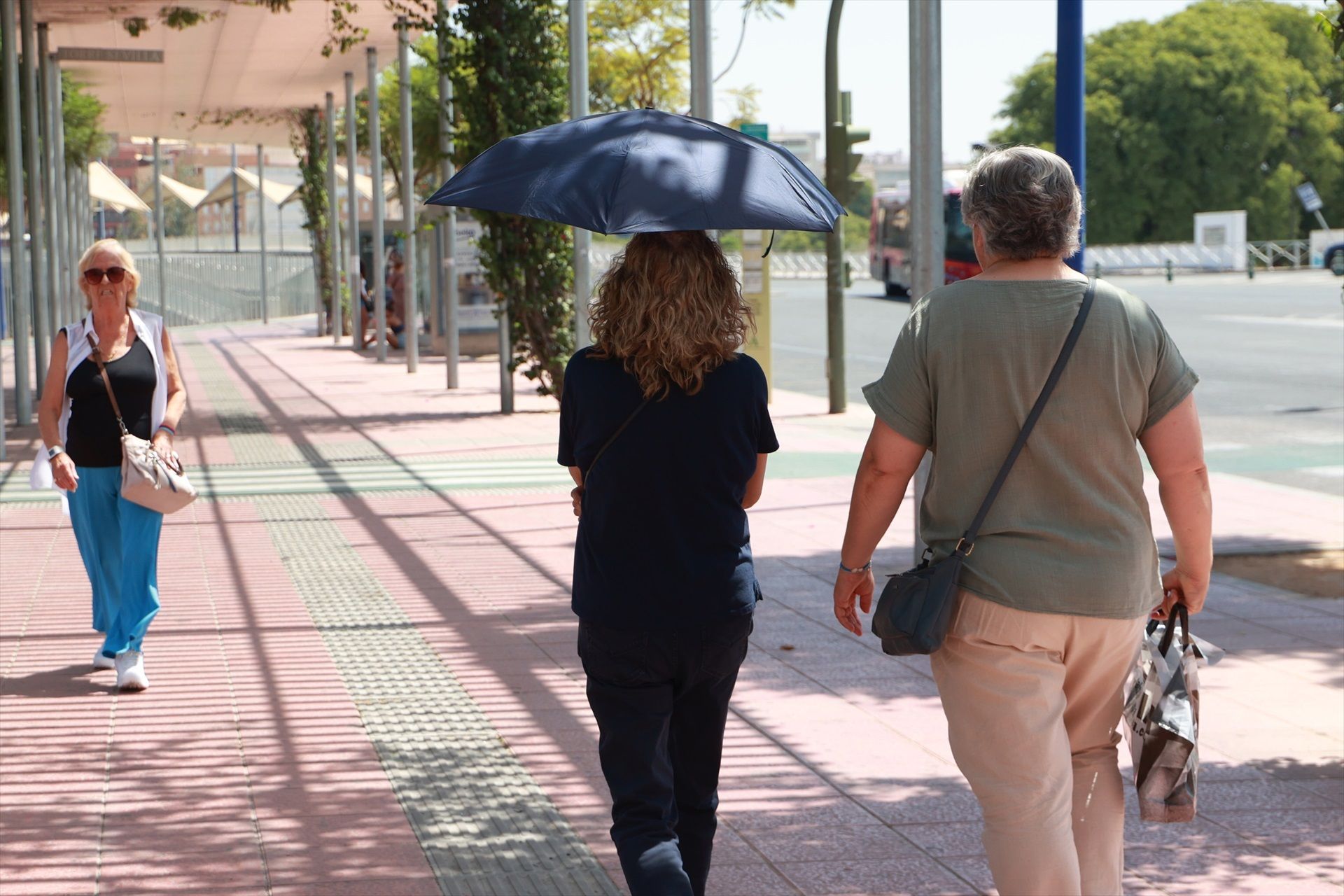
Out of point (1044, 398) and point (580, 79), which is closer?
point (1044, 398)

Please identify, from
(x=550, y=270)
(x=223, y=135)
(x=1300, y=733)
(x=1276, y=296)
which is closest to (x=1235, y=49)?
(x=1276, y=296)

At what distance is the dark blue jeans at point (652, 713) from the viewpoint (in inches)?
134

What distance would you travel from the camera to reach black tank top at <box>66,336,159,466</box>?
20.5 feet

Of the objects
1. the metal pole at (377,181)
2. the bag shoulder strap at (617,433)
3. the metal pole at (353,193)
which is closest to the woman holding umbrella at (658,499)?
the bag shoulder strap at (617,433)

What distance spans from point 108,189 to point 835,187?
110ft

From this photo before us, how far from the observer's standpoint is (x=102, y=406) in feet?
20.6

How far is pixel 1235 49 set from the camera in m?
75.4

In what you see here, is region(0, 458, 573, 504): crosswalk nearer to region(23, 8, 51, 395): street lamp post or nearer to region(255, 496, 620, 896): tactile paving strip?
region(255, 496, 620, 896): tactile paving strip

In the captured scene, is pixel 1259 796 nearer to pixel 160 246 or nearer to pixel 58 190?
pixel 58 190

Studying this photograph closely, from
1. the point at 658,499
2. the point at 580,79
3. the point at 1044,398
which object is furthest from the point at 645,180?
the point at 580,79

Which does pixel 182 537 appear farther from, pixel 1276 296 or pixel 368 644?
pixel 1276 296

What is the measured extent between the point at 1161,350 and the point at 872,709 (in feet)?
9.73

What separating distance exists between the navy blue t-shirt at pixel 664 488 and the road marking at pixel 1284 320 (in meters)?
27.7

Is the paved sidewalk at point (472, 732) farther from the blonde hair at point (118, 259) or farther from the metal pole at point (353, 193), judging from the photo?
the metal pole at point (353, 193)
